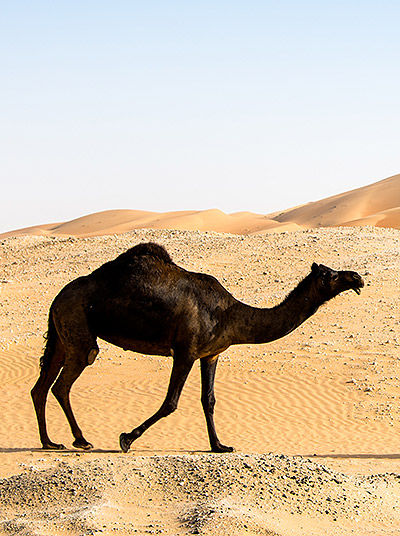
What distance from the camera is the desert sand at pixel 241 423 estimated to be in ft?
22.8

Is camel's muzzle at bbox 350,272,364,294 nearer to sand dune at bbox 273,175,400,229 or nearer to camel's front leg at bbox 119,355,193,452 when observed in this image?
camel's front leg at bbox 119,355,193,452

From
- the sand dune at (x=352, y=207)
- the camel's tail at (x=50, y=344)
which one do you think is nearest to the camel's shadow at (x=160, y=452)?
the camel's tail at (x=50, y=344)

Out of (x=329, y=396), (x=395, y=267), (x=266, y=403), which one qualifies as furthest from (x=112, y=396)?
(x=395, y=267)

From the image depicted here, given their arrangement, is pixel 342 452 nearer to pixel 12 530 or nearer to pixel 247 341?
pixel 247 341

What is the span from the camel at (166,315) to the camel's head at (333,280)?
0.01 metres

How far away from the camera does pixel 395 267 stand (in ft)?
81.0

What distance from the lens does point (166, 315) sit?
938 centimetres

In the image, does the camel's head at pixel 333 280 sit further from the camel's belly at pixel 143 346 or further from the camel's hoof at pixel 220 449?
the camel's hoof at pixel 220 449

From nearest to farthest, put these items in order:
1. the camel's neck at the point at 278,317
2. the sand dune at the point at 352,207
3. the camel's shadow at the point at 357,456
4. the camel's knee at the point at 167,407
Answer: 1. the camel's knee at the point at 167,407
2. the camel's neck at the point at 278,317
3. the camel's shadow at the point at 357,456
4. the sand dune at the point at 352,207

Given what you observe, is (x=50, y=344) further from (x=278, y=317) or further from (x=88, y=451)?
(x=278, y=317)

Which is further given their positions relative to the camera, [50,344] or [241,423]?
[241,423]

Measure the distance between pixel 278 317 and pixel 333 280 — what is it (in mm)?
834

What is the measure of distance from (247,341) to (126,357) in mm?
9180

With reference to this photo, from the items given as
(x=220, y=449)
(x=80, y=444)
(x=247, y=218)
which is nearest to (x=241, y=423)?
(x=220, y=449)
